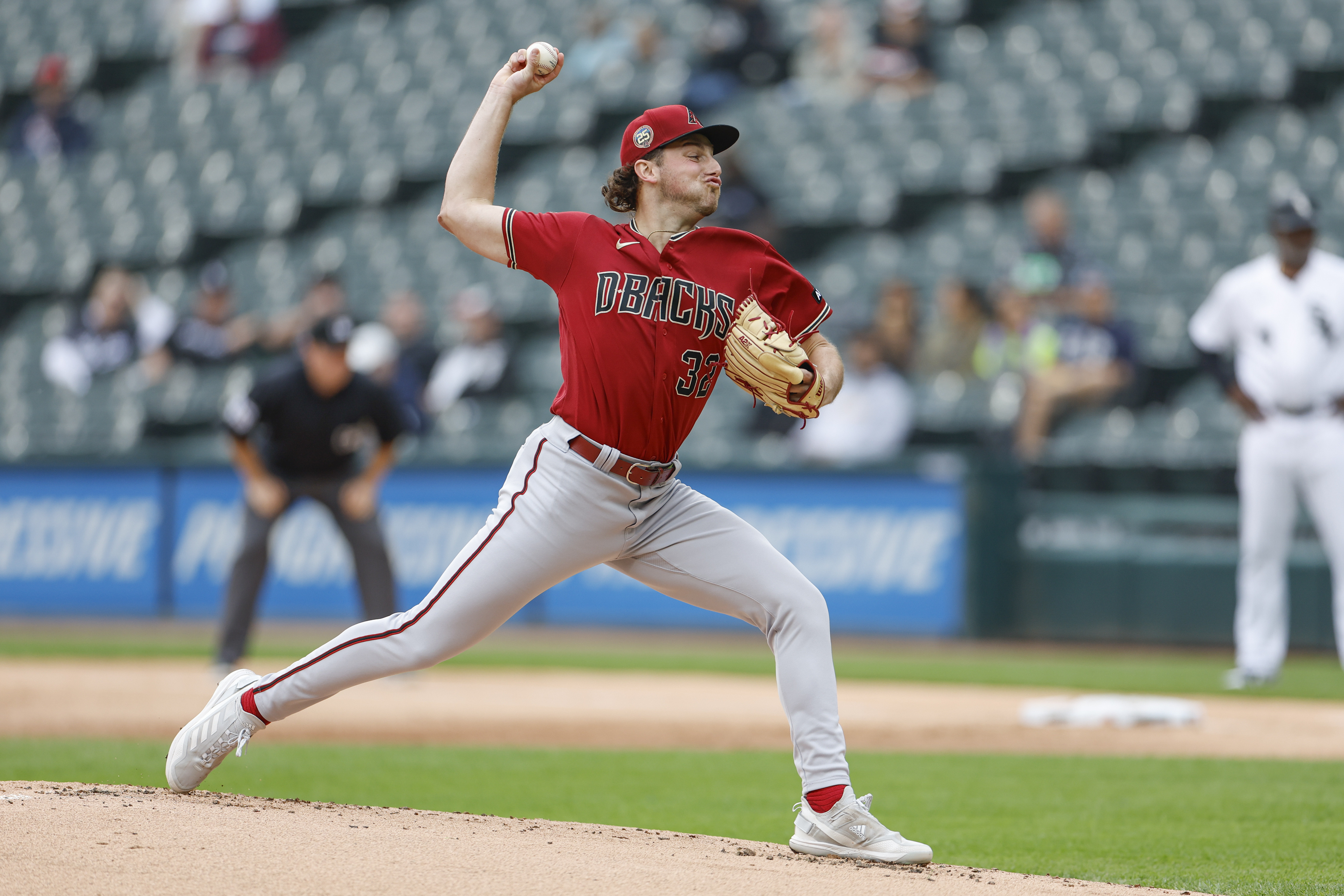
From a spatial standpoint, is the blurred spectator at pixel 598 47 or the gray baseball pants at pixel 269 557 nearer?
the gray baseball pants at pixel 269 557

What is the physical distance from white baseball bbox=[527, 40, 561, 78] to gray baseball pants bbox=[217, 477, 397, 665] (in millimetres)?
4958

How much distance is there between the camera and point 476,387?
47.0 ft

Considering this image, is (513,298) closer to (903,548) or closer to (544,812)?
(903,548)

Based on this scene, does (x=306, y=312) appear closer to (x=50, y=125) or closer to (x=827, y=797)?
(x=50, y=125)

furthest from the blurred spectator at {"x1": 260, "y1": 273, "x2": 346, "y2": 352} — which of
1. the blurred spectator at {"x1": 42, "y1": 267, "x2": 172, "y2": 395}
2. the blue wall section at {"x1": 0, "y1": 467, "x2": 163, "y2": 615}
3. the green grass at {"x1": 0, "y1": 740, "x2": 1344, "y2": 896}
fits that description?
the green grass at {"x1": 0, "y1": 740, "x2": 1344, "y2": 896}

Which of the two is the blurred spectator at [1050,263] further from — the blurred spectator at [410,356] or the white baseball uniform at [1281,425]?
the blurred spectator at [410,356]

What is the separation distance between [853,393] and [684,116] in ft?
28.6

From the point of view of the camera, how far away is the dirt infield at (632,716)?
23.5 ft


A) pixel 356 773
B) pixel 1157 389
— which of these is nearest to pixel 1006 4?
pixel 1157 389

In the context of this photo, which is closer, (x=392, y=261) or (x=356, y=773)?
(x=356, y=773)

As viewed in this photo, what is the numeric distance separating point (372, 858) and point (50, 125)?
60.1 ft

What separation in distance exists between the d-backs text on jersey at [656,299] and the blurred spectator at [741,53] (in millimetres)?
12512

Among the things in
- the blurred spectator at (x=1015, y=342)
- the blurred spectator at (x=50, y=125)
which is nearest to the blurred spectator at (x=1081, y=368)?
the blurred spectator at (x=1015, y=342)

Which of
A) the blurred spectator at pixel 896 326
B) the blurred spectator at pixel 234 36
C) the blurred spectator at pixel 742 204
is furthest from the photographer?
the blurred spectator at pixel 234 36
